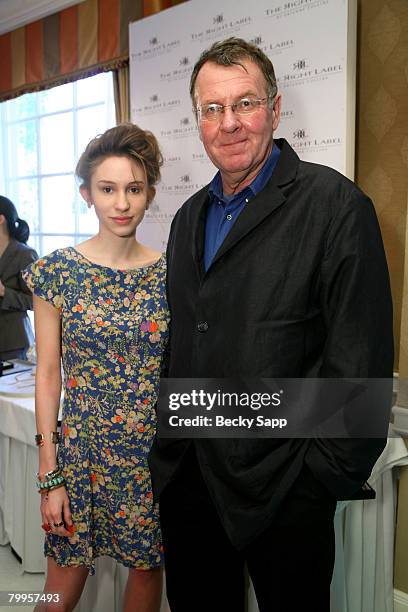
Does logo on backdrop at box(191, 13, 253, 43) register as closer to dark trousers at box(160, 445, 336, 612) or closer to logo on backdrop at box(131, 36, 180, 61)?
logo on backdrop at box(131, 36, 180, 61)

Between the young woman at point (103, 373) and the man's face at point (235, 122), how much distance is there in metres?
0.23

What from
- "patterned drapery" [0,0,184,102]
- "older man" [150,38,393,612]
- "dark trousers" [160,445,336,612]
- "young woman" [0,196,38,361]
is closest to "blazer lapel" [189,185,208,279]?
"older man" [150,38,393,612]

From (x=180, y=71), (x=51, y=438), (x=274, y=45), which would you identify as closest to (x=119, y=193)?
(x=51, y=438)

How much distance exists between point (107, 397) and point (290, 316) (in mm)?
492

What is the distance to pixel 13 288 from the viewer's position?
8.02 feet

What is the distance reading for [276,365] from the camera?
0.97 metres

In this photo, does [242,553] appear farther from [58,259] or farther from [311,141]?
[311,141]

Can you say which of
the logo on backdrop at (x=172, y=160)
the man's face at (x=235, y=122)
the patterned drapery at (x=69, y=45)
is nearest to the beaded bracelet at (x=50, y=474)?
the man's face at (x=235, y=122)

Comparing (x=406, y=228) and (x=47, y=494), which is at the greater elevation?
(x=406, y=228)

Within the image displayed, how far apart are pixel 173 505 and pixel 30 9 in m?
2.97

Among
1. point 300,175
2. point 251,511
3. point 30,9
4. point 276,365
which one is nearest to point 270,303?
point 276,365

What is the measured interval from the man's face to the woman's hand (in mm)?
800

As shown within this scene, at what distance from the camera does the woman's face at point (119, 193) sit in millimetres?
1202

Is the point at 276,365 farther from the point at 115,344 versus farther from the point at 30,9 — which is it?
the point at 30,9
